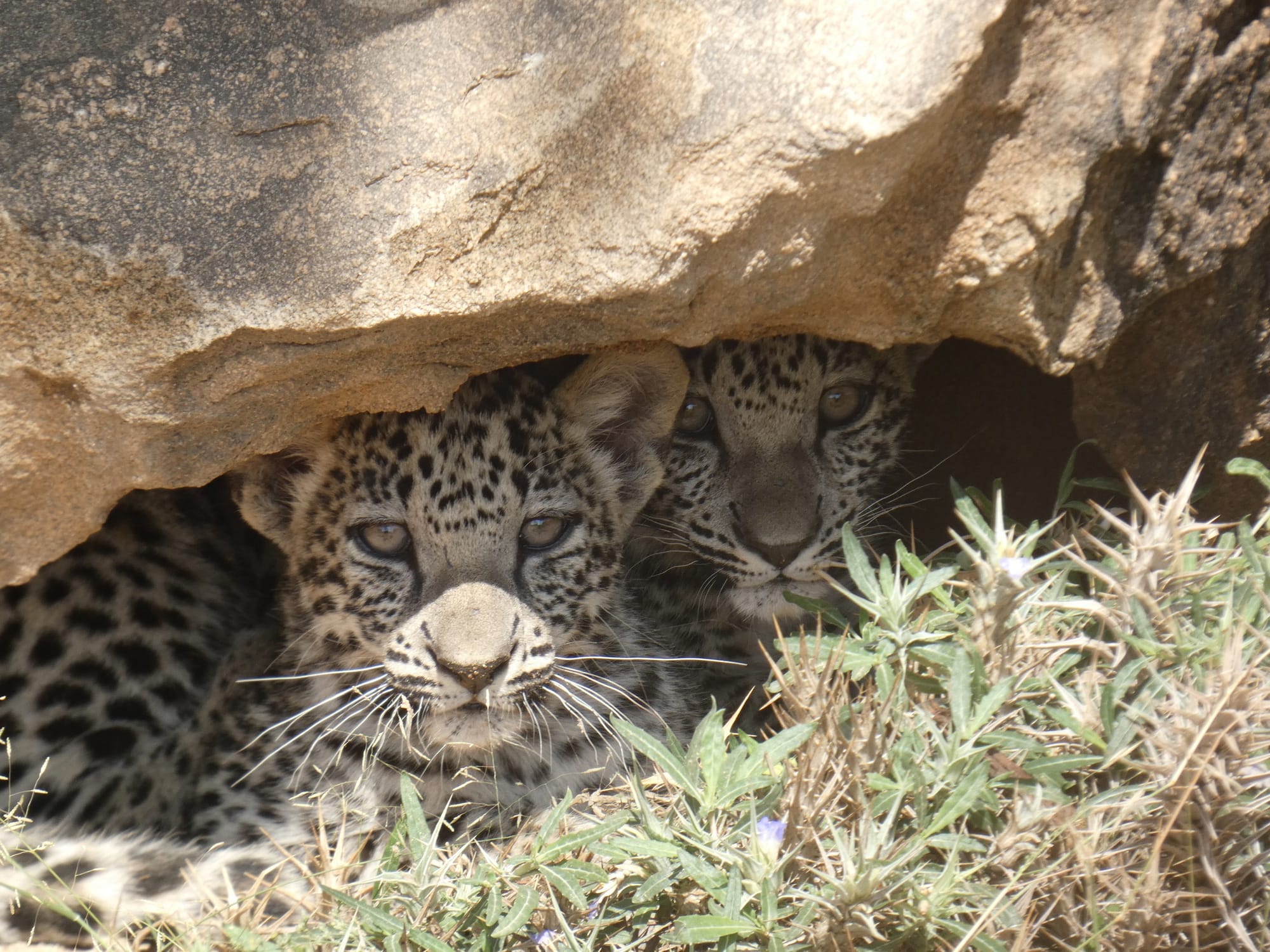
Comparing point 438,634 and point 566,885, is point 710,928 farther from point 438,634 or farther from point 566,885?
point 438,634

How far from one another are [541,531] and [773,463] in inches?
34.3

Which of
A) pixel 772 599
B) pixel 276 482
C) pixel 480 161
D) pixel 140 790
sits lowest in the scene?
pixel 140 790

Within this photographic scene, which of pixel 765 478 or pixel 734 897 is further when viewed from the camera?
pixel 765 478

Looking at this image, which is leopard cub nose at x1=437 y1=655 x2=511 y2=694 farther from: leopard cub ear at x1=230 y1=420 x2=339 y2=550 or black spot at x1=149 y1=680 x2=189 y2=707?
black spot at x1=149 y1=680 x2=189 y2=707

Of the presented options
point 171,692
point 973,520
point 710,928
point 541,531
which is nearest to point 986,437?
point 973,520

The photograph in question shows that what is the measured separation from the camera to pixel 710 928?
261 centimetres

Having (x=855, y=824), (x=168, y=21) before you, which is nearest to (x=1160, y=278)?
(x=855, y=824)

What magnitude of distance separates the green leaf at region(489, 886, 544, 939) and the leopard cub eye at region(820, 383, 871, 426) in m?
2.18

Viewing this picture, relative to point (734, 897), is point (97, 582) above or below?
above

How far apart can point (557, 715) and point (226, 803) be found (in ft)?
3.60

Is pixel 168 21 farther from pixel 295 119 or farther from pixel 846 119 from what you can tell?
pixel 846 119

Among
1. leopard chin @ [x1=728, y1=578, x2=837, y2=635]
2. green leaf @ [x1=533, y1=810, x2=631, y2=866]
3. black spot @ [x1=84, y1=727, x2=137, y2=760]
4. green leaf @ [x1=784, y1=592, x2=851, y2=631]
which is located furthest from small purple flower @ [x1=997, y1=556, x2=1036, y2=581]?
black spot @ [x1=84, y1=727, x2=137, y2=760]

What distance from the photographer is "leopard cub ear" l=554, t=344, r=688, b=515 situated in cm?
389

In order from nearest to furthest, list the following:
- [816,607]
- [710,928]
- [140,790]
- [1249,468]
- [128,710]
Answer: [710,928] → [1249,468] → [816,607] → [140,790] → [128,710]
